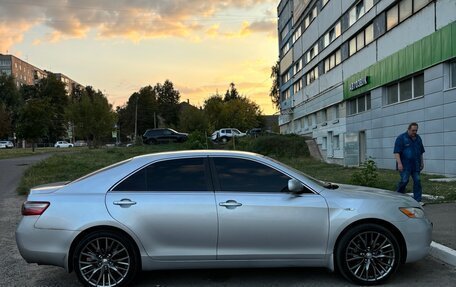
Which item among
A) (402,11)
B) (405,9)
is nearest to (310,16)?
(402,11)

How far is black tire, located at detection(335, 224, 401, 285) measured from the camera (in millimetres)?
5035

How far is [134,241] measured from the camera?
499cm

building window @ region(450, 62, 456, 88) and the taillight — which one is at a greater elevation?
building window @ region(450, 62, 456, 88)

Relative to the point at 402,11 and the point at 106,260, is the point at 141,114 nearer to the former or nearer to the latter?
the point at 402,11

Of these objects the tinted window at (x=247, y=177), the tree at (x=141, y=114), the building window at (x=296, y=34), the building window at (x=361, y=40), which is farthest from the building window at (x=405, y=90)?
the tree at (x=141, y=114)

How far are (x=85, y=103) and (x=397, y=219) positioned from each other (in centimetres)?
5021

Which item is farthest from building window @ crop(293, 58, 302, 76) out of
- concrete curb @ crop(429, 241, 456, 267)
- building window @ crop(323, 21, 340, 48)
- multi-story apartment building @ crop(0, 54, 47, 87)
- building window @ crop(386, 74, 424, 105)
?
multi-story apartment building @ crop(0, 54, 47, 87)

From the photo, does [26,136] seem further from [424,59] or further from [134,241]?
[134,241]

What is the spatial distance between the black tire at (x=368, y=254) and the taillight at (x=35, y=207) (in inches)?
126

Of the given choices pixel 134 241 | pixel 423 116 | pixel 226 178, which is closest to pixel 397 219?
pixel 226 178

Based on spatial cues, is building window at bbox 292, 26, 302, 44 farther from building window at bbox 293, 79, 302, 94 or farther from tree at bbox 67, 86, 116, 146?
tree at bbox 67, 86, 116, 146

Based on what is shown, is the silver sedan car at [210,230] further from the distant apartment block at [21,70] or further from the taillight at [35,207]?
the distant apartment block at [21,70]

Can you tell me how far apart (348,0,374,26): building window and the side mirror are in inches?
857

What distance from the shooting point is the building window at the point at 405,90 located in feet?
61.6
